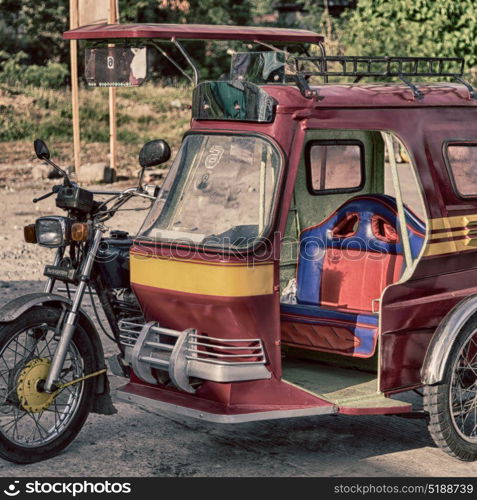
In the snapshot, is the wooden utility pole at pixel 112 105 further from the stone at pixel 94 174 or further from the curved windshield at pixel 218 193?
the curved windshield at pixel 218 193

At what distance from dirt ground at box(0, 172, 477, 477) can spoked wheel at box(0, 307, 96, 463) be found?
10 centimetres

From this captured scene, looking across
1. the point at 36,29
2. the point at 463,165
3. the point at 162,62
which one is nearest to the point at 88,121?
the point at 36,29

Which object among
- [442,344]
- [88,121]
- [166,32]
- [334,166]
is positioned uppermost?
[166,32]

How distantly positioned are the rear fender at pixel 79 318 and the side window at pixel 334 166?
1790 millimetres

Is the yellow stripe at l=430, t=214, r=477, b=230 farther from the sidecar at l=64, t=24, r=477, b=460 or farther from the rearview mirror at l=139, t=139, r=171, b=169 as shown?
the rearview mirror at l=139, t=139, r=171, b=169

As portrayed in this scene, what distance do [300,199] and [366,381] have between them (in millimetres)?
1311

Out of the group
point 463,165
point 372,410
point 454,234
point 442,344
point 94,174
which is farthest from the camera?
point 94,174

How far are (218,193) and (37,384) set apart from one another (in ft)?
4.21

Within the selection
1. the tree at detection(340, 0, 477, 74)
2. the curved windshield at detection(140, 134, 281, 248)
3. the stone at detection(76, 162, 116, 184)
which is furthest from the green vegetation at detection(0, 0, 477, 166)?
the curved windshield at detection(140, 134, 281, 248)

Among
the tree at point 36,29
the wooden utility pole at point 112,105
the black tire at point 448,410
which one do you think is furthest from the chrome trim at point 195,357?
the tree at point 36,29

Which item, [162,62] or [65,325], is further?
[162,62]

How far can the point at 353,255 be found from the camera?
20.1 ft

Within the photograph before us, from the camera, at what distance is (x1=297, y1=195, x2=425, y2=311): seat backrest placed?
6027 mm

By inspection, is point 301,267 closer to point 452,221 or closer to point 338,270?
point 338,270
